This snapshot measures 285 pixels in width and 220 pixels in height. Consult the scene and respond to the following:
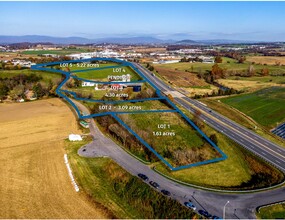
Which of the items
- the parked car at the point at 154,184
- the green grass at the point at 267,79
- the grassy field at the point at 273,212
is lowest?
the grassy field at the point at 273,212

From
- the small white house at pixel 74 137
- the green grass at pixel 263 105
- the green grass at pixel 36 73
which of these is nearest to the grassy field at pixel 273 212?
the small white house at pixel 74 137

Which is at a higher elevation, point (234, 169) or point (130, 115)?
point (130, 115)

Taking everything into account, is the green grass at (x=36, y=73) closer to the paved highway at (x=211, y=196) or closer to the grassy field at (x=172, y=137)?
the grassy field at (x=172, y=137)

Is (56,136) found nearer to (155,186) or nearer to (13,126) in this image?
(13,126)

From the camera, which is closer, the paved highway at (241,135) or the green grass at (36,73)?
the paved highway at (241,135)

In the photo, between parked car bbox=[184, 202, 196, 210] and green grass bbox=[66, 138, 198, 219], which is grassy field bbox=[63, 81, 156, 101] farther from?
parked car bbox=[184, 202, 196, 210]

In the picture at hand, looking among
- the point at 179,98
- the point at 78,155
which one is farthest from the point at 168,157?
the point at 179,98
